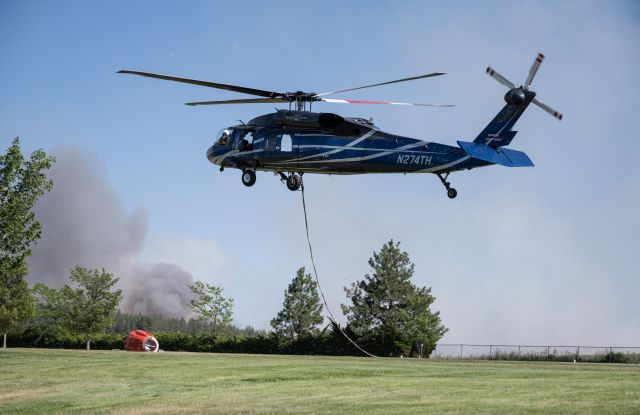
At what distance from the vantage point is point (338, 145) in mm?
35062

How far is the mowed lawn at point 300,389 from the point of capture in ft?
81.9

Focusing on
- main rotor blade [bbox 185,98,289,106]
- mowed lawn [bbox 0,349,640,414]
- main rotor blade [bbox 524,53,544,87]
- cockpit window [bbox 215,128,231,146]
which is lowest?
mowed lawn [bbox 0,349,640,414]

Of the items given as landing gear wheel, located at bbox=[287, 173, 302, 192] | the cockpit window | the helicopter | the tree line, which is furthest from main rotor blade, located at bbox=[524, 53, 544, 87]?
the tree line

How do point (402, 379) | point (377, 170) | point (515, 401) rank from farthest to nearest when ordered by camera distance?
point (377, 170) < point (402, 379) < point (515, 401)

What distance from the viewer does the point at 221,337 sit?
79.4 metres

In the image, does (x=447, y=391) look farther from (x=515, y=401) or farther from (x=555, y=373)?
(x=555, y=373)

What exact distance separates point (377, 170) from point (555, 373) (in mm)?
10795

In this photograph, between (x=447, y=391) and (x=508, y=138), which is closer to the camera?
(x=447, y=391)

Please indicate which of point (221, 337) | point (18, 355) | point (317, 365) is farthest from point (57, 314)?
point (317, 365)

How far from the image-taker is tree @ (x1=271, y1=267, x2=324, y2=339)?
85500 millimetres

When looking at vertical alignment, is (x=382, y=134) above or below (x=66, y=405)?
above

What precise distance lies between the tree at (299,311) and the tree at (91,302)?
21.1 meters

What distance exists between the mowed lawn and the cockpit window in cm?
1015

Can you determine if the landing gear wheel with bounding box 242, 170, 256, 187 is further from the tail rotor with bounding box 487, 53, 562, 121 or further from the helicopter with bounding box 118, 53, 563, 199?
the tail rotor with bounding box 487, 53, 562, 121
